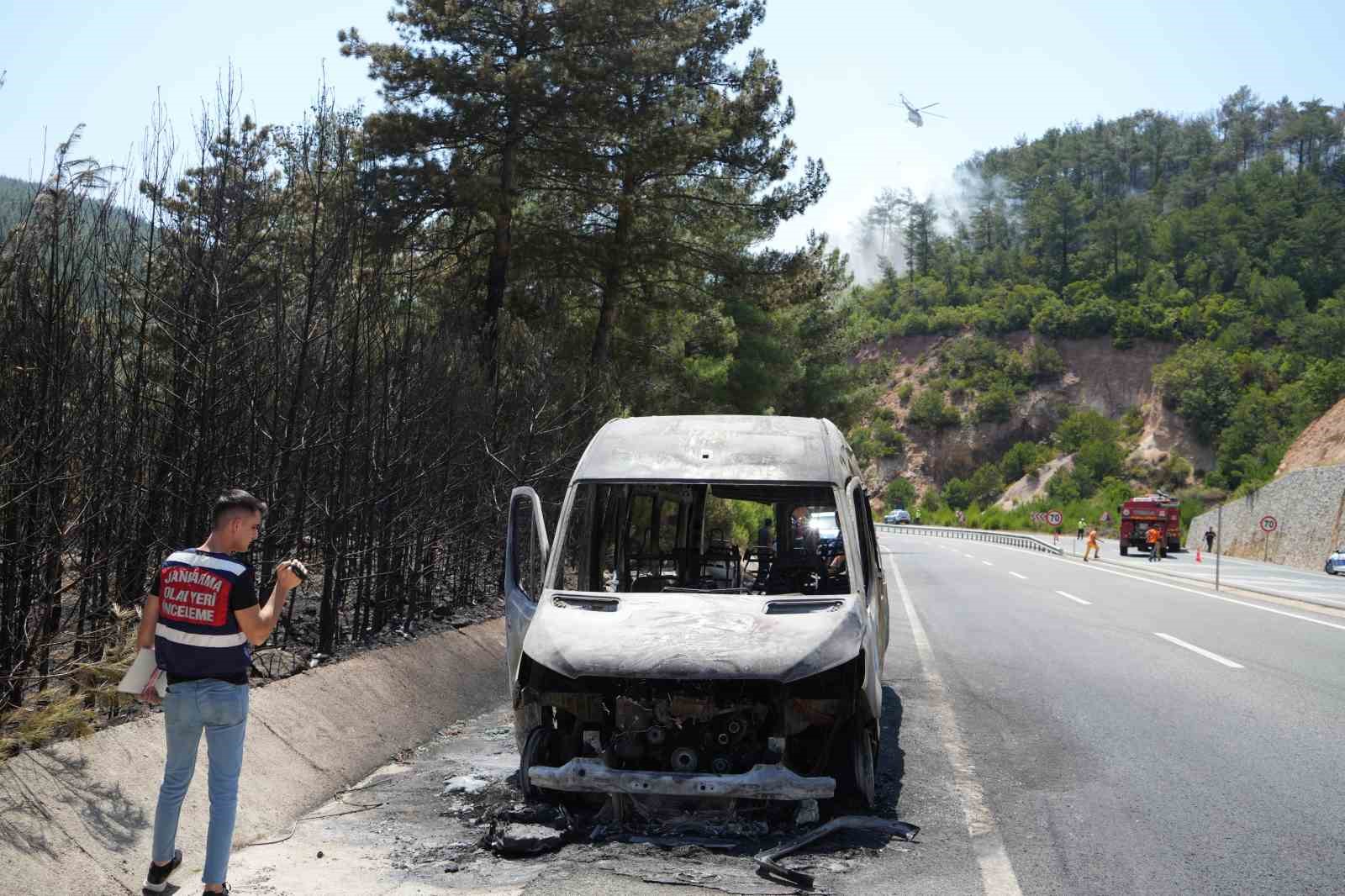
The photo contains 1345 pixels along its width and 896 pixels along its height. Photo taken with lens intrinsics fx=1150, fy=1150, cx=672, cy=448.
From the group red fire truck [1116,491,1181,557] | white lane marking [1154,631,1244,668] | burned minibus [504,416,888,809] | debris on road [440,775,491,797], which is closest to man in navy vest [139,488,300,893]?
burned minibus [504,416,888,809]

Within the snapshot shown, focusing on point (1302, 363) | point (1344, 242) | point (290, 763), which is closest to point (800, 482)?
point (290, 763)

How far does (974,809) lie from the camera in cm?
657

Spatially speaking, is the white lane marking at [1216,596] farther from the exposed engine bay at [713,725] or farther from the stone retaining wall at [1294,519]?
the stone retaining wall at [1294,519]

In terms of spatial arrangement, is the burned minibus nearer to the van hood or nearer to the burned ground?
the van hood

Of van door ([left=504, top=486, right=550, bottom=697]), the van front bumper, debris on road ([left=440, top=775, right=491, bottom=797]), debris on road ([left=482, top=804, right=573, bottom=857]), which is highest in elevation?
van door ([left=504, top=486, right=550, bottom=697])

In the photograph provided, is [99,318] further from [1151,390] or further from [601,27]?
[1151,390]

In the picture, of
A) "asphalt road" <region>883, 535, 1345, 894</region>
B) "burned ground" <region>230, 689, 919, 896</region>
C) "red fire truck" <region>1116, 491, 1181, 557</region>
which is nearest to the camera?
"burned ground" <region>230, 689, 919, 896</region>

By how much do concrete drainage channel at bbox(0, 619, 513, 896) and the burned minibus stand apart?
1.42 m

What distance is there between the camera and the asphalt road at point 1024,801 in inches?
207

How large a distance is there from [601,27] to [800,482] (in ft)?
47.7

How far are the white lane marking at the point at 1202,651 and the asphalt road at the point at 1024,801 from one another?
0.18 metres

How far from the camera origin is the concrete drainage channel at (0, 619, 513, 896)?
4.86 metres

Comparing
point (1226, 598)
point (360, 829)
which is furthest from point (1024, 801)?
point (1226, 598)

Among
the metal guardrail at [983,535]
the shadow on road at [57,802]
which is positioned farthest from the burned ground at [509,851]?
the metal guardrail at [983,535]
